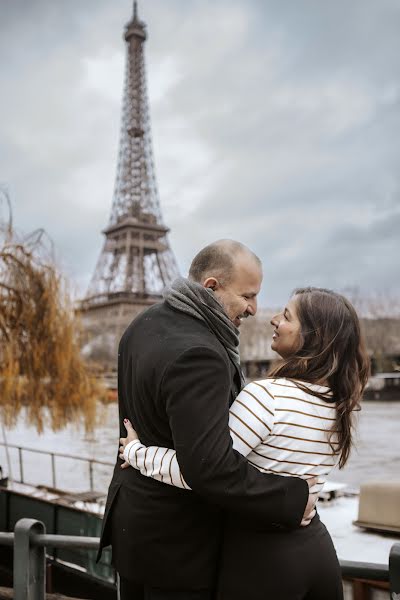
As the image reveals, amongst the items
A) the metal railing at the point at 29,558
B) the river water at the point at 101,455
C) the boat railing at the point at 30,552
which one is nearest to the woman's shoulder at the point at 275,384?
the boat railing at the point at 30,552

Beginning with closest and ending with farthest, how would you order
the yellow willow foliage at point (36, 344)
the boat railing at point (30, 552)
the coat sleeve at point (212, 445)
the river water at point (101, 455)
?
the coat sleeve at point (212, 445) < the boat railing at point (30, 552) < the yellow willow foliage at point (36, 344) < the river water at point (101, 455)

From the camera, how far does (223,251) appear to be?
6.21ft

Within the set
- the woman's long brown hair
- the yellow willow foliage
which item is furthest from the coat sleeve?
the yellow willow foliage

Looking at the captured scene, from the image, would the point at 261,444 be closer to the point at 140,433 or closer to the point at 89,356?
the point at 140,433

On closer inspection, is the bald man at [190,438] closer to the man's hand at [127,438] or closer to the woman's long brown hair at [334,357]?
the man's hand at [127,438]

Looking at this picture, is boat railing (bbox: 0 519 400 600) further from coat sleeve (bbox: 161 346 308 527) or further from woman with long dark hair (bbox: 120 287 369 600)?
coat sleeve (bbox: 161 346 308 527)

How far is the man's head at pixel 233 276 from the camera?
73.9 inches

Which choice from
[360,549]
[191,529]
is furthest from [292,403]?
[360,549]

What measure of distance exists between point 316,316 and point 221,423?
1.39 feet

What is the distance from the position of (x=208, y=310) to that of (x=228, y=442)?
353 mm

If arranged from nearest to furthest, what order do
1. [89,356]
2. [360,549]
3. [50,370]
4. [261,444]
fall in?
[261,444], [360,549], [50,370], [89,356]

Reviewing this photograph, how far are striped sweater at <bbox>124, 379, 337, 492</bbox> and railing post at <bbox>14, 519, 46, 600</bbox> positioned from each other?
3.12ft

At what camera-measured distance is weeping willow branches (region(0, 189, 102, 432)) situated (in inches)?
Result: 433

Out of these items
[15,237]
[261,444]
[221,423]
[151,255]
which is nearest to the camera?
[221,423]
